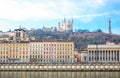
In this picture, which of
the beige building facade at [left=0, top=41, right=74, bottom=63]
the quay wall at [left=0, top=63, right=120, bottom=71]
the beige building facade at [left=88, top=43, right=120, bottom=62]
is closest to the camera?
the quay wall at [left=0, top=63, right=120, bottom=71]

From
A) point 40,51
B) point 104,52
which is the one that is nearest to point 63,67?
point 40,51

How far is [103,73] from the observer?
6775 cm

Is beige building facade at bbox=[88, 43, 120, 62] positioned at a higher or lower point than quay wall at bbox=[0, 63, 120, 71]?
lower

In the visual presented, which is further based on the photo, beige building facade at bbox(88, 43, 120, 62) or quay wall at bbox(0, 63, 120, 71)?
beige building facade at bbox(88, 43, 120, 62)

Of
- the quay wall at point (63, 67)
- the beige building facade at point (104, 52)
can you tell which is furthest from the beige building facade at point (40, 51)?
the quay wall at point (63, 67)

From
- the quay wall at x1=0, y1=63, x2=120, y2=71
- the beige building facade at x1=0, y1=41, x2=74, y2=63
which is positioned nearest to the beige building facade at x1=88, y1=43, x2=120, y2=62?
the beige building facade at x1=0, y1=41, x2=74, y2=63

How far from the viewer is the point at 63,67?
68.9m

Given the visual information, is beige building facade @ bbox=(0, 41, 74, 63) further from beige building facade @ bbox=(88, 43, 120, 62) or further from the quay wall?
the quay wall

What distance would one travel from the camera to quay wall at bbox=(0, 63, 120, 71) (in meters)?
68.1

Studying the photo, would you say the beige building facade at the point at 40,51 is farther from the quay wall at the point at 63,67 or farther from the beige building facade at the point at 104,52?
the quay wall at the point at 63,67

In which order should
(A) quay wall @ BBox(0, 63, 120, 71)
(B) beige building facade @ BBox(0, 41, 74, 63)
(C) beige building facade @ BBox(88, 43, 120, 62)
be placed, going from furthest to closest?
(C) beige building facade @ BBox(88, 43, 120, 62) < (B) beige building facade @ BBox(0, 41, 74, 63) < (A) quay wall @ BBox(0, 63, 120, 71)

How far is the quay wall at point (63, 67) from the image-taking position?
223 ft

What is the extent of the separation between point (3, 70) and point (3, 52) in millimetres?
75019

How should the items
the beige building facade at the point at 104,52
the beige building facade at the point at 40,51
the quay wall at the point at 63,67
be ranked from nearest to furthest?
1. the quay wall at the point at 63,67
2. the beige building facade at the point at 40,51
3. the beige building facade at the point at 104,52
